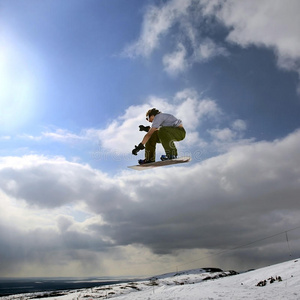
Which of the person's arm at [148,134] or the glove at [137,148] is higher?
the person's arm at [148,134]

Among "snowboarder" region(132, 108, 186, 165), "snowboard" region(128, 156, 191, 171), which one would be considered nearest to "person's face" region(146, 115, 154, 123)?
"snowboarder" region(132, 108, 186, 165)

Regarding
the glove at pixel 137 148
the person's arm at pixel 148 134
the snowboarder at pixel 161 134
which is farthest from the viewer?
the glove at pixel 137 148

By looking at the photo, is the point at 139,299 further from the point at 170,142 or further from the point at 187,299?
the point at 170,142

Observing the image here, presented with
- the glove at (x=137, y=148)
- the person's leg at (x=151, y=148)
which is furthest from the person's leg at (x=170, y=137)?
the glove at (x=137, y=148)

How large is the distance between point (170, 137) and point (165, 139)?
0.22 m

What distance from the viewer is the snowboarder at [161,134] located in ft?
31.2

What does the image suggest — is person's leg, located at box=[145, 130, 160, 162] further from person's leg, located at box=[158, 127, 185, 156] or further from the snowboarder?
person's leg, located at box=[158, 127, 185, 156]

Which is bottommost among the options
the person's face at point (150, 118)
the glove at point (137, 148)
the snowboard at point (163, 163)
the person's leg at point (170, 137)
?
the snowboard at point (163, 163)

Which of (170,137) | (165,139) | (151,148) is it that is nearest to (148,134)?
(165,139)

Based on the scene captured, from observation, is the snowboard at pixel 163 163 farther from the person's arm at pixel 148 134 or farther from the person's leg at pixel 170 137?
the person's arm at pixel 148 134

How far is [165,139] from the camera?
10016mm

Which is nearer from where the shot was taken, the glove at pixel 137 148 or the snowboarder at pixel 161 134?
the snowboarder at pixel 161 134

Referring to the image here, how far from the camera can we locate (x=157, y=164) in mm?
10438

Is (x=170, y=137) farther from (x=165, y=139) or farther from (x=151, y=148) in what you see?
(x=151, y=148)
